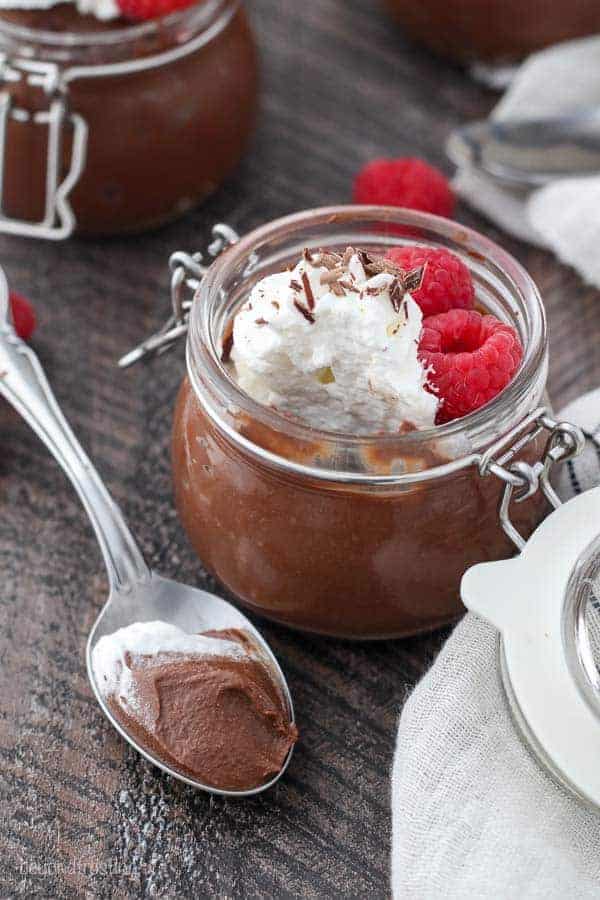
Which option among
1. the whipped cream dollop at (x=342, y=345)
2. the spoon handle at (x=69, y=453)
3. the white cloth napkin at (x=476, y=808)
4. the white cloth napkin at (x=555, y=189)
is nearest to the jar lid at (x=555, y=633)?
the white cloth napkin at (x=476, y=808)

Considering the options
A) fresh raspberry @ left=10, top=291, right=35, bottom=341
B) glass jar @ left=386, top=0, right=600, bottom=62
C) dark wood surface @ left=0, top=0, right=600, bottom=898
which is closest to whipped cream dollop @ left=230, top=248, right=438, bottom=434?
dark wood surface @ left=0, top=0, right=600, bottom=898

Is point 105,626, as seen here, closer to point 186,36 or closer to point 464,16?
point 186,36

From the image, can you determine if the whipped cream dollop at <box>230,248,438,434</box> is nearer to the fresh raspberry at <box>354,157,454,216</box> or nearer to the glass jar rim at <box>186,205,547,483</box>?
the glass jar rim at <box>186,205,547,483</box>

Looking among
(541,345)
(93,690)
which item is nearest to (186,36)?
(541,345)

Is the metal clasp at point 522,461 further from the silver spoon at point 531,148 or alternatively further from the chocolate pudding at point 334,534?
the silver spoon at point 531,148

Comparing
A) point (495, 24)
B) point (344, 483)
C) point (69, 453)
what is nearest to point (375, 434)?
point (344, 483)

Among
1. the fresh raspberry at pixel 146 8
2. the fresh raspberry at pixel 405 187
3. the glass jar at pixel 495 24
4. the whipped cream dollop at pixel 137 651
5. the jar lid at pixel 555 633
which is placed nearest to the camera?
the jar lid at pixel 555 633

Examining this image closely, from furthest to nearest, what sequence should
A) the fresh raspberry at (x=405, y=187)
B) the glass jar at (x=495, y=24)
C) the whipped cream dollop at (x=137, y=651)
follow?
1. the glass jar at (x=495, y=24)
2. the fresh raspberry at (x=405, y=187)
3. the whipped cream dollop at (x=137, y=651)
